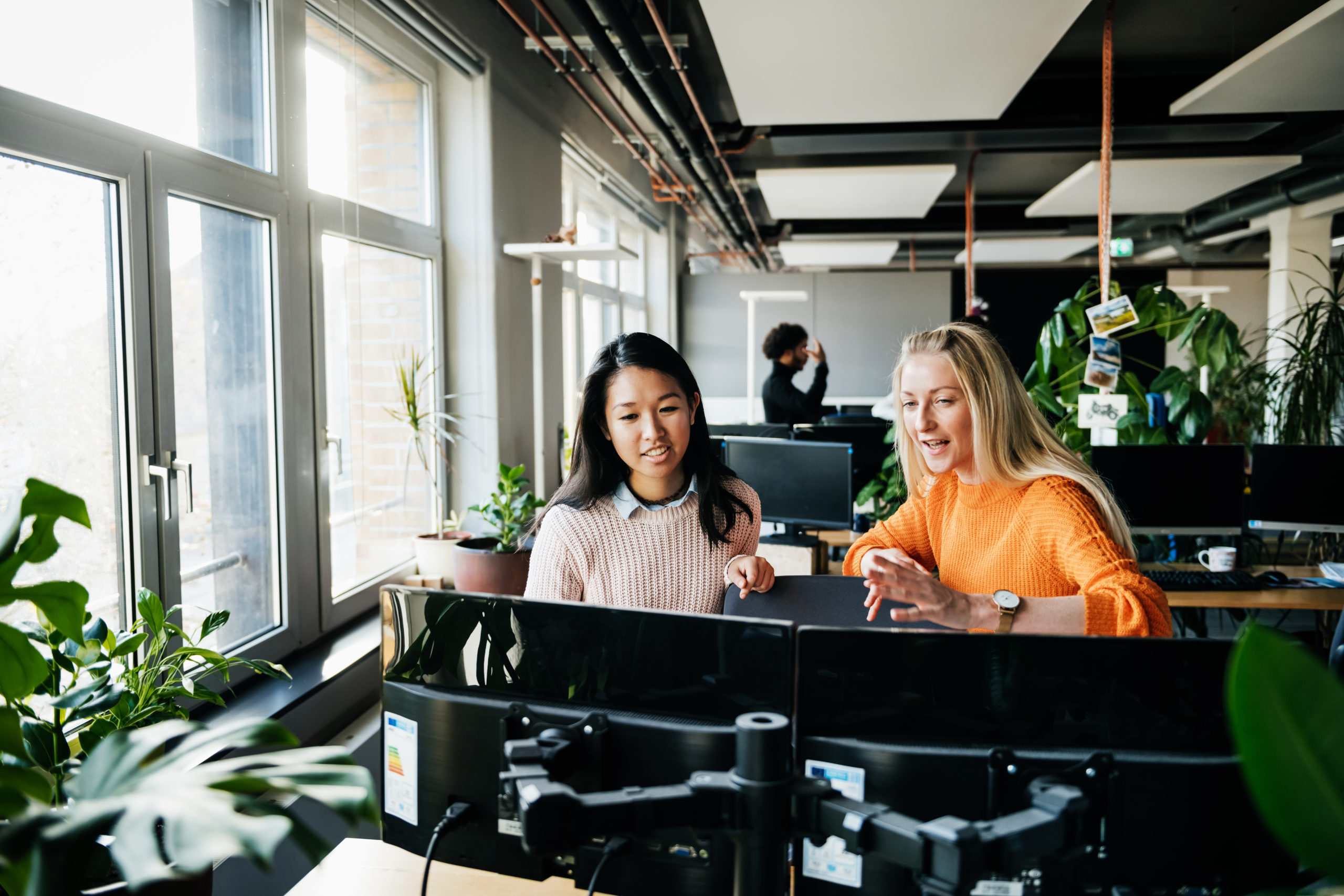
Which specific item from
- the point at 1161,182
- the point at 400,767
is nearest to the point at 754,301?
the point at 1161,182

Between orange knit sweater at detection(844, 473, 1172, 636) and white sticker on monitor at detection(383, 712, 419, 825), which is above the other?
orange knit sweater at detection(844, 473, 1172, 636)

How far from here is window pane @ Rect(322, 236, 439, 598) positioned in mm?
3031

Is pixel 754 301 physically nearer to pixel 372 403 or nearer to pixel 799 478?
pixel 799 478

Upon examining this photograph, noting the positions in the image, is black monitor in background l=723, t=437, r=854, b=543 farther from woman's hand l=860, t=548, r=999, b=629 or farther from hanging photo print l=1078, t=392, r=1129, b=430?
woman's hand l=860, t=548, r=999, b=629

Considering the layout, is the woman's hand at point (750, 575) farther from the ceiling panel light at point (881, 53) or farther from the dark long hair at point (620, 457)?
the ceiling panel light at point (881, 53)

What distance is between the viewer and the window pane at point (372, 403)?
3.03 meters

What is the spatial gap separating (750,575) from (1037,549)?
50 centimetres

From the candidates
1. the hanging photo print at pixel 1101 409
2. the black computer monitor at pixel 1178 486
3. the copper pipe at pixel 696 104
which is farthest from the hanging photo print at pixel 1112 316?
the copper pipe at pixel 696 104

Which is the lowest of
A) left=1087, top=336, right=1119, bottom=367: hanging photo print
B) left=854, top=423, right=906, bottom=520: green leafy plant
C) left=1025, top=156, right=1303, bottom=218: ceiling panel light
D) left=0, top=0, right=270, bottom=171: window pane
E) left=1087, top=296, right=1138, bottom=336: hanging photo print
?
left=854, top=423, right=906, bottom=520: green leafy plant

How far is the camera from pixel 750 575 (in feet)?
5.09

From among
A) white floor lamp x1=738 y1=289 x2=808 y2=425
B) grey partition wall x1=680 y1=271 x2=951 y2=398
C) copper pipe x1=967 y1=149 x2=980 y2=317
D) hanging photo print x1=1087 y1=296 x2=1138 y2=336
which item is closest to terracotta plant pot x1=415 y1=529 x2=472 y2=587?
hanging photo print x1=1087 y1=296 x2=1138 y2=336

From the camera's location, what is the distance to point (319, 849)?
0.65m

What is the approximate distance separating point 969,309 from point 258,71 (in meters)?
5.10

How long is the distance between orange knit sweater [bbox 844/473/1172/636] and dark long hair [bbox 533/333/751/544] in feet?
1.10
